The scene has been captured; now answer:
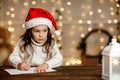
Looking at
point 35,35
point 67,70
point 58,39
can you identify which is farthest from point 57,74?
point 58,39

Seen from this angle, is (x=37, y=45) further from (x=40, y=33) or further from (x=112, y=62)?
(x=112, y=62)

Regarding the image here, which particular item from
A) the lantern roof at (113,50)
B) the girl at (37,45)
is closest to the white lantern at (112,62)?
the lantern roof at (113,50)

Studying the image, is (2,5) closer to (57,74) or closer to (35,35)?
(35,35)

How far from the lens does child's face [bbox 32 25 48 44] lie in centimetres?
191

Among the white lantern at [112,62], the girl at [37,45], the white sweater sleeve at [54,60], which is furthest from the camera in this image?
the girl at [37,45]

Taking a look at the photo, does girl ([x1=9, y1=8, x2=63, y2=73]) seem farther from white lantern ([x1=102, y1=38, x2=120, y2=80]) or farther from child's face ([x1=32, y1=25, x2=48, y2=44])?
white lantern ([x1=102, y1=38, x2=120, y2=80])

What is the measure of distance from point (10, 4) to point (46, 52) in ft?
6.46

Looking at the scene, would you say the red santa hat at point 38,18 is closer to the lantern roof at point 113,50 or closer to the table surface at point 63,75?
the table surface at point 63,75

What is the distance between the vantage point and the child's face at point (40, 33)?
1.91m

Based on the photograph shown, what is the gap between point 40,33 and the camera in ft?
6.26

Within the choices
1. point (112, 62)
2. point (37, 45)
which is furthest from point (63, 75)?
point (37, 45)

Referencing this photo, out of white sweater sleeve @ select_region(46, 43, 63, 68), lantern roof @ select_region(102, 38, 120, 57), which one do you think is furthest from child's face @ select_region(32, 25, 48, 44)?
lantern roof @ select_region(102, 38, 120, 57)

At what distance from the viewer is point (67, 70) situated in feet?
5.45

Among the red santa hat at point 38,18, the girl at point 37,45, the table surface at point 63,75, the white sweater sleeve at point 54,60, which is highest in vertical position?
the red santa hat at point 38,18
